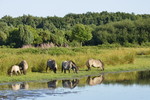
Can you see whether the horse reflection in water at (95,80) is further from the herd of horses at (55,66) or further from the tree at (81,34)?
the tree at (81,34)

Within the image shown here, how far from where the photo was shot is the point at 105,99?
738 inches

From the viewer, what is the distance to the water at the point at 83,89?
19325mm

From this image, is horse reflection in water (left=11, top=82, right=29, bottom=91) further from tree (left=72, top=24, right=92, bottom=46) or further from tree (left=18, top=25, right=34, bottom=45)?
tree (left=72, top=24, right=92, bottom=46)

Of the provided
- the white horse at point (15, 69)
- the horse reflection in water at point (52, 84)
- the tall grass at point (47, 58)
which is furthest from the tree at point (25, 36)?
the horse reflection in water at point (52, 84)

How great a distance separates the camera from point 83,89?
2188 cm

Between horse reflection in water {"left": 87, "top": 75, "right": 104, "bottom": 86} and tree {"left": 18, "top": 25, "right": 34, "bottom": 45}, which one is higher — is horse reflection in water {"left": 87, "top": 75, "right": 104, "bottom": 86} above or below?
below

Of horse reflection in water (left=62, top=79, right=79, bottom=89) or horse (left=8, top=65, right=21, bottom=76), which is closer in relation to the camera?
horse reflection in water (left=62, top=79, right=79, bottom=89)

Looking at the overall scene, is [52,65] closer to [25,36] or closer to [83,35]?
[25,36]

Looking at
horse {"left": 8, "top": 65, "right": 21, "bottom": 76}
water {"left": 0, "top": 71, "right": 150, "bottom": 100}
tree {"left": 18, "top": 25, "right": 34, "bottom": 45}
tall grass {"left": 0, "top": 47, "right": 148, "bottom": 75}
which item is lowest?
water {"left": 0, "top": 71, "right": 150, "bottom": 100}

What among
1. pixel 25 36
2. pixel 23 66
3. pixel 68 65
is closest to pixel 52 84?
pixel 23 66

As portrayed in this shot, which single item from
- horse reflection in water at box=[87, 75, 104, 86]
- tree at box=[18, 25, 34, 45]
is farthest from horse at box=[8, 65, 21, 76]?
tree at box=[18, 25, 34, 45]

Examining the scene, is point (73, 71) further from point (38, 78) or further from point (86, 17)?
point (86, 17)

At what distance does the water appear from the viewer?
1933 centimetres

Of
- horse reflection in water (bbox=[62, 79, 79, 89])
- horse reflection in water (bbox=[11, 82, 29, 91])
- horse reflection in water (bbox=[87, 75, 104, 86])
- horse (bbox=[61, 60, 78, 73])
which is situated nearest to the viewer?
horse reflection in water (bbox=[11, 82, 29, 91])
